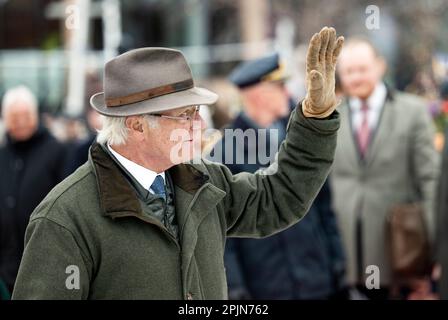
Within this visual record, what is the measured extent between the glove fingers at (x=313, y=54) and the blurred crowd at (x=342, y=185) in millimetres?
2140

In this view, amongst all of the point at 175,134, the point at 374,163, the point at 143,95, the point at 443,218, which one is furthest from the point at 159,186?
the point at 374,163

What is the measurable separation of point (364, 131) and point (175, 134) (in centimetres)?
370

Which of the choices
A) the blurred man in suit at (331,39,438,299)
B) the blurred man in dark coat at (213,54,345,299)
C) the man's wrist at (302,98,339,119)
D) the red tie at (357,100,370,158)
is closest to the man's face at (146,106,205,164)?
the man's wrist at (302,98,339,119)

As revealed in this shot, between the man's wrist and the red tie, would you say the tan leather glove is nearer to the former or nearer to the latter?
the man's wrist

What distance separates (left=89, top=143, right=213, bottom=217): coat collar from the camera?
8.55 ft

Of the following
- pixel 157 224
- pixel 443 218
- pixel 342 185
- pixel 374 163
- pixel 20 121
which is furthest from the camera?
pixel 20 121

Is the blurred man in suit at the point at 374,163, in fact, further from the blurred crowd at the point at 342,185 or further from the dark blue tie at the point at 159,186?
the dark blue tie at the point at 159,186

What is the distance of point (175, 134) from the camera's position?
2.83 meters

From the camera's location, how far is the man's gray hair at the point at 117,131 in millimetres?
2805

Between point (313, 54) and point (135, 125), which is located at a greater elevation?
point (313, 54)

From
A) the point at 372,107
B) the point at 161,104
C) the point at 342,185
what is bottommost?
the point at 342,185

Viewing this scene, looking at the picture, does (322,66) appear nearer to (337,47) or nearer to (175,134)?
(337,47)

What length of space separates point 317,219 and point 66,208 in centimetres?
297

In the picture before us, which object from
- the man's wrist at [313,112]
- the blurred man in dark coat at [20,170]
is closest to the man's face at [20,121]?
the blurred man in dark coat at [20,170]
